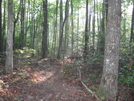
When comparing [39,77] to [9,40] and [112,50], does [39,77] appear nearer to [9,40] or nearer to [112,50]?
[9,40]

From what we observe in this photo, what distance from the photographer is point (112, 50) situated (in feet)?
14.2

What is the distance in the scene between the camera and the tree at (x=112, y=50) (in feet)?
14.0

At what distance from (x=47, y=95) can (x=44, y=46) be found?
9911 millimetres

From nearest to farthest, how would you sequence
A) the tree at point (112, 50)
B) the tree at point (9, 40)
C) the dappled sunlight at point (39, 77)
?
the tree at point (112, 50) < the tree at point (9, 40) < the dappled sunlight at point (39, 77)

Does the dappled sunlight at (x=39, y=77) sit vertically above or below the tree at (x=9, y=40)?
below

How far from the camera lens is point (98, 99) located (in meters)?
4.45

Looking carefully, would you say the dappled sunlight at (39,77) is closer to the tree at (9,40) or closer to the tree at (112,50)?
the tree at (9,40)

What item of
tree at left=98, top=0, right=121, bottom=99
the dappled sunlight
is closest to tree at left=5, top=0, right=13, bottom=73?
the dappled sunlight

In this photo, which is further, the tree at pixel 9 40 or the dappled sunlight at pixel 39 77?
the dappled sunlight at pixel 39 77

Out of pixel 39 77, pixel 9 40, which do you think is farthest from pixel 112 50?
pixel 9 40

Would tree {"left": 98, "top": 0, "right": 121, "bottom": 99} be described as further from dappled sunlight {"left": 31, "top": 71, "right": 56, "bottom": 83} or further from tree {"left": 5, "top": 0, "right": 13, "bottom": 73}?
tree {"left": 5, "top": 0, "right": 13, "bottom": 73}

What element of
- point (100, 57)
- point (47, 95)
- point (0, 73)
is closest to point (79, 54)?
point (100, 57)

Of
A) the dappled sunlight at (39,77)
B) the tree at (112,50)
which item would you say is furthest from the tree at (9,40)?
the tree at (112,50)

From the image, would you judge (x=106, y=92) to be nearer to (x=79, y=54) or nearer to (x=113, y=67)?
(x=113, y=67)
